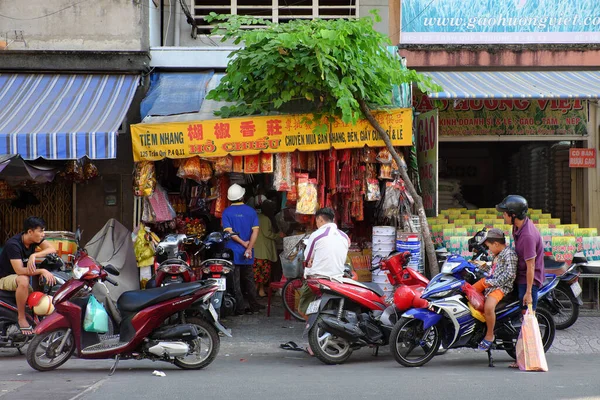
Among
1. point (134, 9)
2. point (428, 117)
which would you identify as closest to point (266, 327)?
point (428, 117)

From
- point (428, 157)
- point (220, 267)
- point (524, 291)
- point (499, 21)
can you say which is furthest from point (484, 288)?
point (499, 21)

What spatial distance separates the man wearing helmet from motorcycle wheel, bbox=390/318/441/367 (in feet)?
3.40

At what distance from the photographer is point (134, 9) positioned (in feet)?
38.0

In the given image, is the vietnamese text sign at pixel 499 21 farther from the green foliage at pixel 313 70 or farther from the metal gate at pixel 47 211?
the metal gate at pixel 47 211

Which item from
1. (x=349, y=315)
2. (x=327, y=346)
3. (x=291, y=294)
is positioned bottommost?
(x=327, y=346)

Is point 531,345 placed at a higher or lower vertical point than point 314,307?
lower

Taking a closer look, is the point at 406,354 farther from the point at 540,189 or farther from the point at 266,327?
the point at 540,189

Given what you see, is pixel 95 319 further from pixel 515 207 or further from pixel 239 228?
pixel 515 207

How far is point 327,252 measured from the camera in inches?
320

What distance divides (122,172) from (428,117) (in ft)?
17.0

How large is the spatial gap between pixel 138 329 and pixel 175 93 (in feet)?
15.3

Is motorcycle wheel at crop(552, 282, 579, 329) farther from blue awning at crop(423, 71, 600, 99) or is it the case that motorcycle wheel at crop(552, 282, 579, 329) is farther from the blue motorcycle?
blue awning at crop(423, 71, 600, 99)

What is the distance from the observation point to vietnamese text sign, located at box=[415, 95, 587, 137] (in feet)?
40.3

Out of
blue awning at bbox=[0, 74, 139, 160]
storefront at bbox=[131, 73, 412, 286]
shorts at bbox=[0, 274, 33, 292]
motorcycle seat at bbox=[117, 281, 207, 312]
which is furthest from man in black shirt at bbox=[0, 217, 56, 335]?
storefront at bbox=[131, 73, 412, 286]
